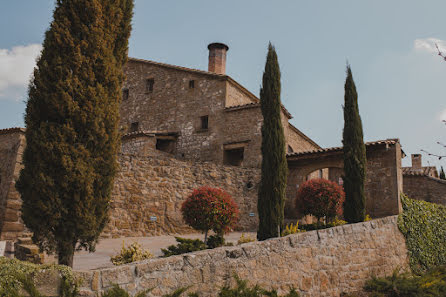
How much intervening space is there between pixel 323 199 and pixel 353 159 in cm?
168

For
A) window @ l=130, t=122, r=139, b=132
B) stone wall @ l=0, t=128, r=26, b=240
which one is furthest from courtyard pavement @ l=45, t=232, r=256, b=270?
window @ l=130, t=122, r=139, b=132

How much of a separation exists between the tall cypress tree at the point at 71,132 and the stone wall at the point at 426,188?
2149 cm

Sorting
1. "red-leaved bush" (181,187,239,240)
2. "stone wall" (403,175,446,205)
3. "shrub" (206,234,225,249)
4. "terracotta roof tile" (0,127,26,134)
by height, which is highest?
"terracotta roof tile" (0,127,26,134)

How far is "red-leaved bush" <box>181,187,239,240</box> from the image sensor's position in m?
9.66

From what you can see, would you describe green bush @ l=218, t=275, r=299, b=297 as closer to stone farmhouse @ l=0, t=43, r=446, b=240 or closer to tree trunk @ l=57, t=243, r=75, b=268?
tree trunk @ l=57, t=243, r=75, b=268

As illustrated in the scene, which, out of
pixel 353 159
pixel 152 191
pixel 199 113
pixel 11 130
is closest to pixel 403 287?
pixel 353 159

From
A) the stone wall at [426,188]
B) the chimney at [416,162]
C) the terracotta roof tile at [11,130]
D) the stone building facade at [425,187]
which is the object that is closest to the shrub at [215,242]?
the terracotta roof tile at [11,130]

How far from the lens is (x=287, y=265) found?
22.5 feet

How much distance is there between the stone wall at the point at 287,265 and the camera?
4.99 meters

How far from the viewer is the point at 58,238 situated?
237 inches

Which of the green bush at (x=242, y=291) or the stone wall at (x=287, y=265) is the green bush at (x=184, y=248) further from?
the green bush at (x=242, y=291)

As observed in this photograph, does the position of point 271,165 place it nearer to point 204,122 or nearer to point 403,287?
point 403,287

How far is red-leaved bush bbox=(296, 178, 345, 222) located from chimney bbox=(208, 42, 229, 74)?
13.0m

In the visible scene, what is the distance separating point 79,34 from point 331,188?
29.6ft
